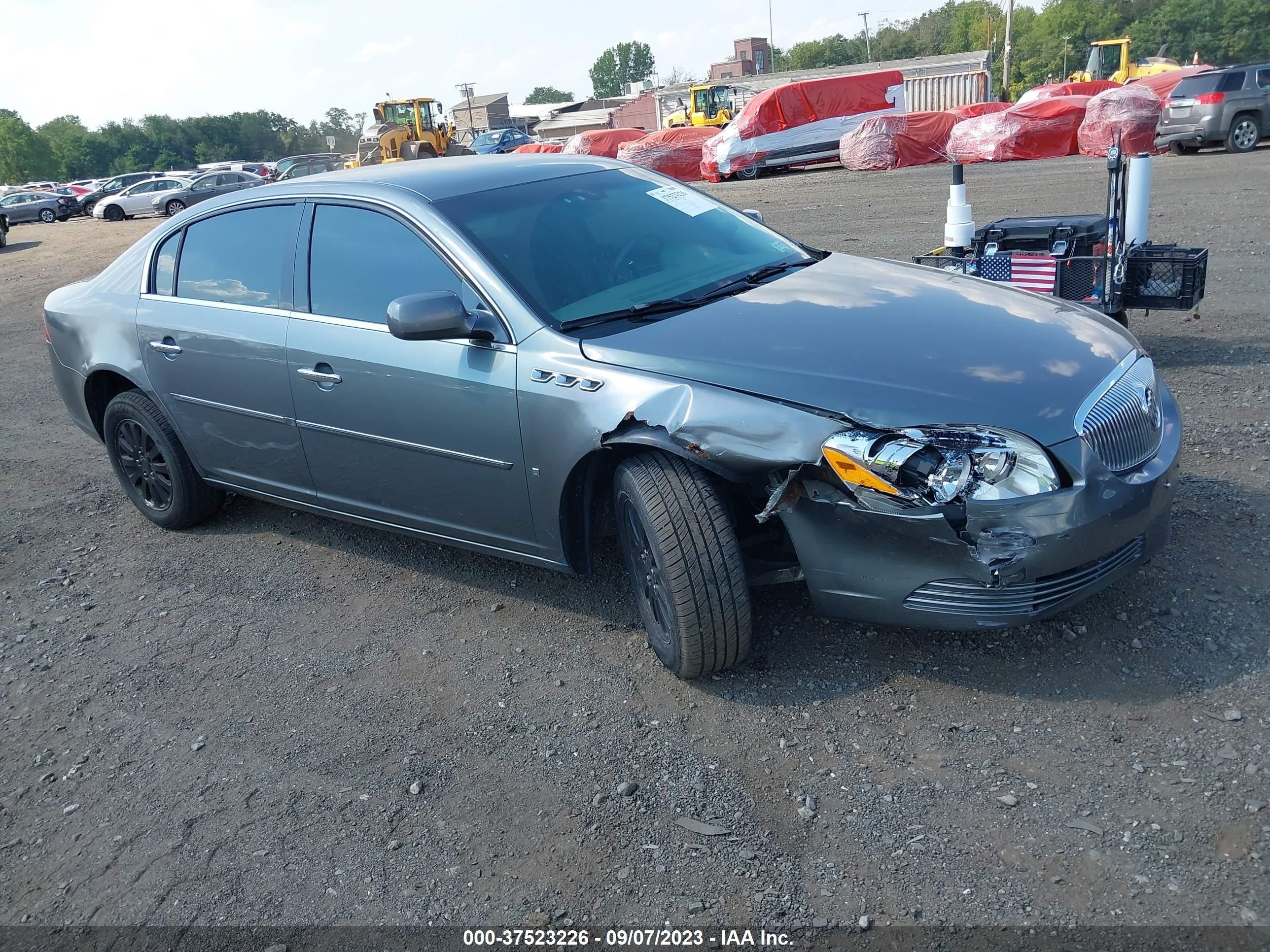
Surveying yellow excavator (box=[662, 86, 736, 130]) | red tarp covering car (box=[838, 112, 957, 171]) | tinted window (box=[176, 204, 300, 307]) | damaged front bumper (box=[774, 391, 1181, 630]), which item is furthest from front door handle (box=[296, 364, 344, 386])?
yellow excavator (box=[662, 86, 736, 130])

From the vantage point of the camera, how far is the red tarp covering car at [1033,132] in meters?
20.5

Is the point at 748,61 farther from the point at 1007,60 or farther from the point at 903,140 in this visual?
the point at 903,140

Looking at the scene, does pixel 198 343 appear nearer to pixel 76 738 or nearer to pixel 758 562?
pixel 76 738

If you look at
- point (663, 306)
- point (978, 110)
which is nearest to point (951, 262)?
point (663, 306)

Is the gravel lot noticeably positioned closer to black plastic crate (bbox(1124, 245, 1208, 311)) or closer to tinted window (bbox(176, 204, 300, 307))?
black plastic crate (bbox(1124, 245, 1208, 311))

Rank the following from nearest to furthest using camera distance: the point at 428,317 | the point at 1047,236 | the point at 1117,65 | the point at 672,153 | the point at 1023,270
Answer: the point at 428,317
the point at 1023,270
the point at 1047,236
the point at 672,153
the point at 1117,65

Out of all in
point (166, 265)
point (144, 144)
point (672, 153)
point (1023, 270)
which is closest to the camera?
point (166, 265)

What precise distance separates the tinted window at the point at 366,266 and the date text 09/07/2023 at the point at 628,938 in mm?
2151

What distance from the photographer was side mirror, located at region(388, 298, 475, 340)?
3477mm

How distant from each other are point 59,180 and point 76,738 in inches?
4400

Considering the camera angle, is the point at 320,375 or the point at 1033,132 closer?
the point at 320,375

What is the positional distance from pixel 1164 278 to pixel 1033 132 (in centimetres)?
1656

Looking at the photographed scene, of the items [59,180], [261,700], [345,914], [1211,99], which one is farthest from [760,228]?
[59,180]

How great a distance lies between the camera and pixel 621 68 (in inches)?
5881
